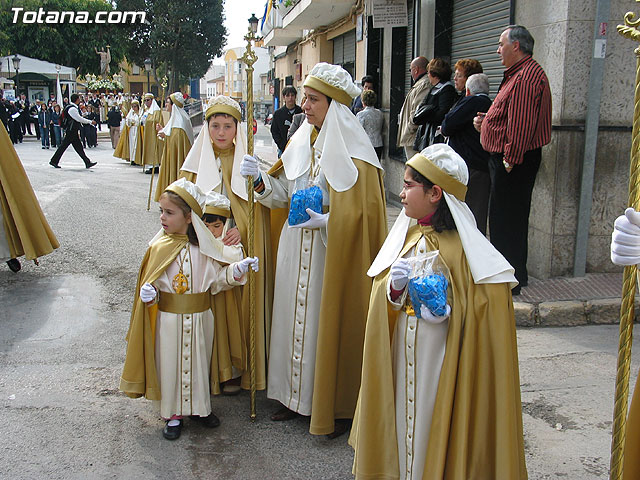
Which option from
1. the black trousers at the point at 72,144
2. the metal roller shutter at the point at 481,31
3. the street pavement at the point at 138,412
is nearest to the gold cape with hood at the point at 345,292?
the street pavement at the point at 138,412

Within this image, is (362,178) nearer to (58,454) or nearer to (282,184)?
(282,184)

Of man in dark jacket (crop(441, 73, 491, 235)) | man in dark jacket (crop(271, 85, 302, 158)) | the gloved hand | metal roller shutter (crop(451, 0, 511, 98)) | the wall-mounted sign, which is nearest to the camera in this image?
the gloved hand

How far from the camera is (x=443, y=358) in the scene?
2916 mm

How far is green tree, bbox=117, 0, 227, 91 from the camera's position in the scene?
1788 inches

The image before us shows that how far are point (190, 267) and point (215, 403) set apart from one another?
110 centimetres

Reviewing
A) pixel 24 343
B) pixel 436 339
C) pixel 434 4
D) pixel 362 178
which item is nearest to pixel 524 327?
pixel 362 178

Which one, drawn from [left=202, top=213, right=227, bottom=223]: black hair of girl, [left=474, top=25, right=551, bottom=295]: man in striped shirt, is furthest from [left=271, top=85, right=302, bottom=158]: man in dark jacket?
[left=202, top=213, right=227, bottom=223]: black hair of girl

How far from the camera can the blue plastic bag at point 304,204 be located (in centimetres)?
389

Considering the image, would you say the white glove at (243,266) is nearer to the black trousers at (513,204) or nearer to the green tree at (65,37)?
the black trousers at (513,204)

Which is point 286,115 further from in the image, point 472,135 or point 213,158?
point 213,158

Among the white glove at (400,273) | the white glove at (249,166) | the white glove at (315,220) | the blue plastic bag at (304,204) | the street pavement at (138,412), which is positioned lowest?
the street pavement at (138,412)

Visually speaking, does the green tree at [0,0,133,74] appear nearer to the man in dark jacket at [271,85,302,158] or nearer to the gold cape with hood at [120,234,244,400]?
the man in dark jacket at [271,85,302,158]

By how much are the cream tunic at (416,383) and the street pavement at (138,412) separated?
75cm

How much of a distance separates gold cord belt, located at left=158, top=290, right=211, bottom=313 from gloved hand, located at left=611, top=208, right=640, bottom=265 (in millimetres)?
2402
